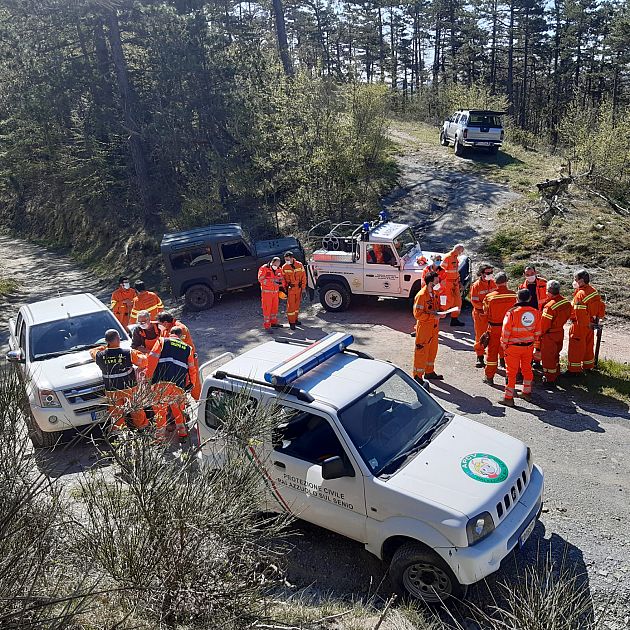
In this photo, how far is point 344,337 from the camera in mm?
6527

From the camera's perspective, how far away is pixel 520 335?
26.5 ft

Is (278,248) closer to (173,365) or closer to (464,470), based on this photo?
(173,365)

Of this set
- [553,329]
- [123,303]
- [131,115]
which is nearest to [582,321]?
[553,329]

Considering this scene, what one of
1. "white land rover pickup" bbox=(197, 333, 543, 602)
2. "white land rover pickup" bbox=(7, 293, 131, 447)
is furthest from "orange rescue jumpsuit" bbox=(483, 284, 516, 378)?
"white land rover pickup" bbox=(7, 293, 131, 447)

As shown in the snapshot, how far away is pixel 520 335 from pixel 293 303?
5.85m

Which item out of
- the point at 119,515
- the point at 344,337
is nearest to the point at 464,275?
the point at 344,337

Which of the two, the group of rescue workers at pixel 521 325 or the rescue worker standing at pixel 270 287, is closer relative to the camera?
the group of rescue workers at pixel 521 325

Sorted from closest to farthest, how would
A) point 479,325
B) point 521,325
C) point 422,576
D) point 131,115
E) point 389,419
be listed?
1. point 422,576
2. point 389,419
3. point 521,325
4. point 479,325
5. point 131,115

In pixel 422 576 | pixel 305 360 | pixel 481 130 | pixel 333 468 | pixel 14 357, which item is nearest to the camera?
pixel 422 576

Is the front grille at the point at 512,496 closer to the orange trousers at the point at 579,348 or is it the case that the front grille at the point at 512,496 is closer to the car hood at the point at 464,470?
the car hood at the point at 464,470

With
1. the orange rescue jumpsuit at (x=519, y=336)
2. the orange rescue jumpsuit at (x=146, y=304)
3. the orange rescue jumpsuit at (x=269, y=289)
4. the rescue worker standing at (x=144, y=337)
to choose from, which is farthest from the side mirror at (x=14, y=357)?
the orange rescue jumpsuit at (x=519, y=336)

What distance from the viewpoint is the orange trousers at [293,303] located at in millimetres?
12742

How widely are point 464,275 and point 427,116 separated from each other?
38.6 m

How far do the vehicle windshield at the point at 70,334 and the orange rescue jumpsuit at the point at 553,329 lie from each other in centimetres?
657
